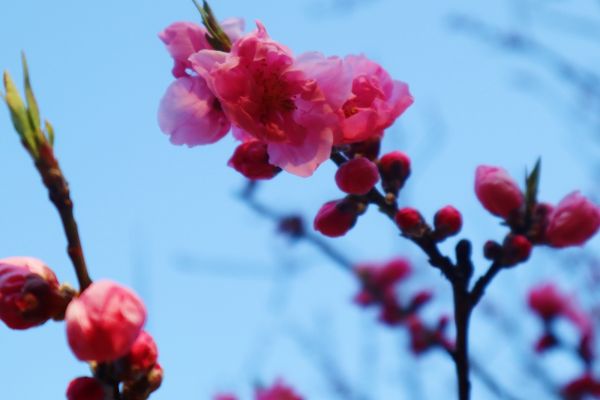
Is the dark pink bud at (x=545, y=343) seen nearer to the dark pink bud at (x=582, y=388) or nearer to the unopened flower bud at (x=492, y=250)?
the dark pink bud at (x=582, y=388)

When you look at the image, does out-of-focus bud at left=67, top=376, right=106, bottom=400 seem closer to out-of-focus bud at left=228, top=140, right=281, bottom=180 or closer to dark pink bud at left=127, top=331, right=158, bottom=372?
dark pink bud at left=127, top=331, right=158, bottom=372

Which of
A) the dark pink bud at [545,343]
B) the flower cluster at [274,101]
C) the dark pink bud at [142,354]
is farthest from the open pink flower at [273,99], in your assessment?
the dark pink bud at [545,343]

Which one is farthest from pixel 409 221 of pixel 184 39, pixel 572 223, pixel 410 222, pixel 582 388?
pixel 582 388

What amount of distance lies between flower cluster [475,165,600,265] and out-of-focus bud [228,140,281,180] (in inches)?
18.5

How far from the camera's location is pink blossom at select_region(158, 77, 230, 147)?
57.3 inches

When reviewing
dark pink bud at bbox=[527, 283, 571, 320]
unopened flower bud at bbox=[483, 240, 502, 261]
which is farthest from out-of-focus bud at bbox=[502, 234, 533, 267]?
dark pink bud at bbox=[527, 283, 571, 320]

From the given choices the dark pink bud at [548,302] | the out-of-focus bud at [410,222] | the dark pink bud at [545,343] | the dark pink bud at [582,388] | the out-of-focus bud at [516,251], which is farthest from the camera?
the dark pink bud at [548,302]

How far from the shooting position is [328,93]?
142cm

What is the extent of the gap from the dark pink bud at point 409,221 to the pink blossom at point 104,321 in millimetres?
582

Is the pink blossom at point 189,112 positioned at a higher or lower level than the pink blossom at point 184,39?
lower

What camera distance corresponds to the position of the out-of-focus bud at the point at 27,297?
1.18m

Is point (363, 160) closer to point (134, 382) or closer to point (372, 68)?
point (372, 68)

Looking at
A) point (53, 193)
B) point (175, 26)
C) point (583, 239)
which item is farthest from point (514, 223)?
point (53, 193)

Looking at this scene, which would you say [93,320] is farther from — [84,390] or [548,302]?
[548,302]
